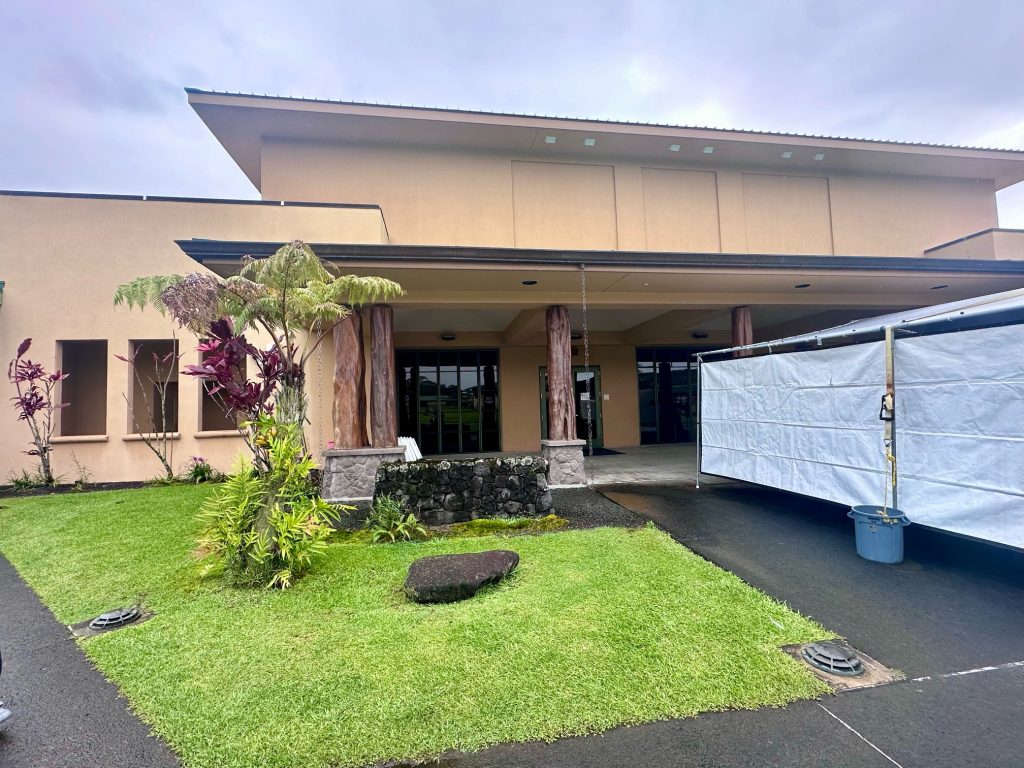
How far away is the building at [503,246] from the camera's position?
7.96 m

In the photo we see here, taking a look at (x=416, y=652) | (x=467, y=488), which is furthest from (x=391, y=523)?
(x=416, y=652)

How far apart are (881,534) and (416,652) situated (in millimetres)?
4509

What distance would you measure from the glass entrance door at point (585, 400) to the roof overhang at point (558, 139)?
19.6ft

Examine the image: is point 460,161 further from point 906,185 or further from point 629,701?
point 906,185

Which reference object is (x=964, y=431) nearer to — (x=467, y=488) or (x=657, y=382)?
(x=467, y=488)

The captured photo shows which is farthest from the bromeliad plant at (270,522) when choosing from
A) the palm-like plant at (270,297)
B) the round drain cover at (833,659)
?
the round drain cover at (833,659)

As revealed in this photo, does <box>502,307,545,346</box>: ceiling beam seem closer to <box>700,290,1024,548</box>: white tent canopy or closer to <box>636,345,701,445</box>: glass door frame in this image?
<box>636,345,701,445</box>: glass door frame

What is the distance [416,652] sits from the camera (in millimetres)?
2992

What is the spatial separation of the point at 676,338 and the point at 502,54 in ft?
31.6

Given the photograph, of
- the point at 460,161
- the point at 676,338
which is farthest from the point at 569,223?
the point at 676,338

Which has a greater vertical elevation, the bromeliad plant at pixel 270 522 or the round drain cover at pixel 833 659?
the bromeliad plant at pixel 270 522

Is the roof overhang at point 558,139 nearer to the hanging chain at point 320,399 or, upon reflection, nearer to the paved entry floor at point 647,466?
the hanging chain at point 320,399

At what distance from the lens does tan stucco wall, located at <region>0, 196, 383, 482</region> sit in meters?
9.20

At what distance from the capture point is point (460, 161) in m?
10.9
